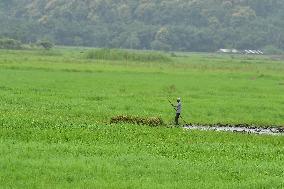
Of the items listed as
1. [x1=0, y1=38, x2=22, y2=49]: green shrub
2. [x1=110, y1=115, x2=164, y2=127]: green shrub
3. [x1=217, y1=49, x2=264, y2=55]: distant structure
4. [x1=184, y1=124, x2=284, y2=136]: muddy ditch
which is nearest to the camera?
[x1=110, y1=115, x2=164, y2=127]: green shrub

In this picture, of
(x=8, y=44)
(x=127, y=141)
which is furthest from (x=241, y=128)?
(x=8, y=44)

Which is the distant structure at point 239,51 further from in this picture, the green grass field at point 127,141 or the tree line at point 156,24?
the green grass field at point 127,141

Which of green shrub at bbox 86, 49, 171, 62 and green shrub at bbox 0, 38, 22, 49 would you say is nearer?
green shrub at bbox 86, 49, 171, 62

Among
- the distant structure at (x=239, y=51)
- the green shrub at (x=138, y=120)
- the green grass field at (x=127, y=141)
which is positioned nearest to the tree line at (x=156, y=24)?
the distant structure at (x=239, y=51)

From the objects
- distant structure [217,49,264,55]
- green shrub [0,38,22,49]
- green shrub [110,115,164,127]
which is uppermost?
green shrub [110,115,164,127]

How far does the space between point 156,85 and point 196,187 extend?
4289 cm

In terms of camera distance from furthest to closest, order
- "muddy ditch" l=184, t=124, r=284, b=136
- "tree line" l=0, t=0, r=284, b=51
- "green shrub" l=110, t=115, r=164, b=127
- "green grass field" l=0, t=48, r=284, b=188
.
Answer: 1. "tree line" l=0, t=0, r=284, b=51
2. "muddy ditch" l=184, t=124, r=284, b=136
3. "green shrub" l=110, t=115, r=164, b=127
4. "green grass field" l=0, t=48, r=284, b=188

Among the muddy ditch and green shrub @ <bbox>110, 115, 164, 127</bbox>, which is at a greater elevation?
green shrub @ <bbox>110, 115, 164, 127</bbox>

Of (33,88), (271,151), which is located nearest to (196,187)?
(271,151)

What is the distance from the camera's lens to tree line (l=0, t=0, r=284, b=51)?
595 feet

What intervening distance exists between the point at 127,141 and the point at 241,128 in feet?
44.5

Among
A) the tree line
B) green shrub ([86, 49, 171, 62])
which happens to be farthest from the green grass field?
the tree line

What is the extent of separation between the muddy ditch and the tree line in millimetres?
136372

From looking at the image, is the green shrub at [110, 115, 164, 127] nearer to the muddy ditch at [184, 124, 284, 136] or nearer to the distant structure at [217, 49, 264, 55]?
the muddy ditch at [184, 124, 284, 136]
